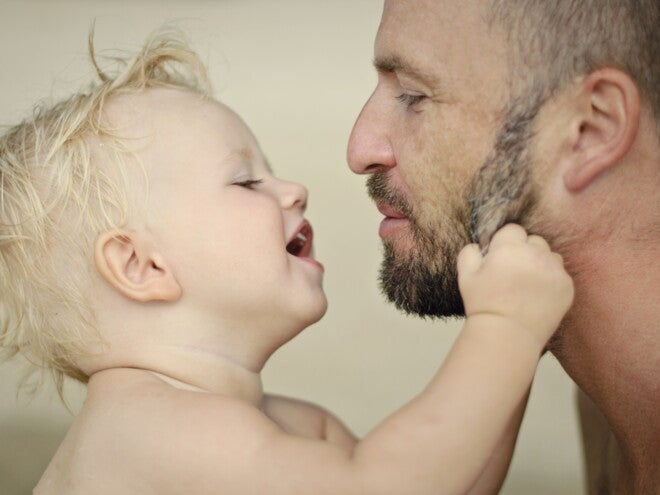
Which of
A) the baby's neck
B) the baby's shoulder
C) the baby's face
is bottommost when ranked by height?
the baby's shoulder

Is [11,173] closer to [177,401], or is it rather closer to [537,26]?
[177,401]

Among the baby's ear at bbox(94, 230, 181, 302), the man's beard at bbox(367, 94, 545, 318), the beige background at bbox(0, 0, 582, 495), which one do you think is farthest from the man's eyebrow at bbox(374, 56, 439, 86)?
the beige background at bbox(0, 0, 582, 495)

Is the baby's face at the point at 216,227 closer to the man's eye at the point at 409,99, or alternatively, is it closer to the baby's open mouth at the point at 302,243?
the baby's open mouth at the point at 302,243

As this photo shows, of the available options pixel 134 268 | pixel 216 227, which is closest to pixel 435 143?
pixel 216 227

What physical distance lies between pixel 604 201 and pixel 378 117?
0.35 m

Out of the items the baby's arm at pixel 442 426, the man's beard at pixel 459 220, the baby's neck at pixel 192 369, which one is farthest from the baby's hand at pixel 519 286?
the baby's neck at pixel 192 369

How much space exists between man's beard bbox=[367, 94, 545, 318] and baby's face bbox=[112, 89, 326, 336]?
17 cm

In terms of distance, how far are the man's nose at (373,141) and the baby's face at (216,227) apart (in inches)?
6.2

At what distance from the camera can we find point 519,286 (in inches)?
49.4

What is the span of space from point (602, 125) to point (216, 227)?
0.52 meters

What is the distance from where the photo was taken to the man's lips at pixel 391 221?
1.60 meters

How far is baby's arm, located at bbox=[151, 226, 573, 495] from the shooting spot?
1.18 m

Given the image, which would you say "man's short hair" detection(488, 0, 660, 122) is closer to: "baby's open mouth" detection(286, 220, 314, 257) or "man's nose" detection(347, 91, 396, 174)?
"man's nose" detection(347, 91, 396, 174)

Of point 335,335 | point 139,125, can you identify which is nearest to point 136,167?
point 139,125
